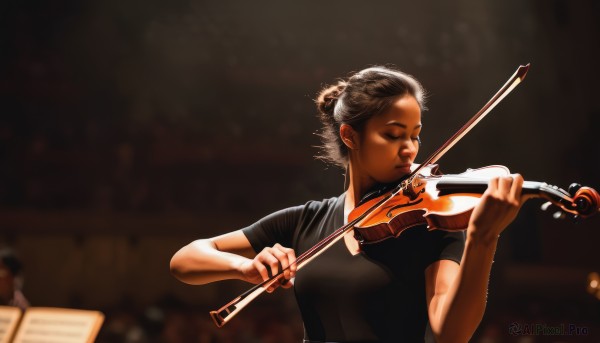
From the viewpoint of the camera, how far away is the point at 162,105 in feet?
14.3

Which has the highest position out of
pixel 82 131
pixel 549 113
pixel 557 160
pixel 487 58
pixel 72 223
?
pixel 487 58

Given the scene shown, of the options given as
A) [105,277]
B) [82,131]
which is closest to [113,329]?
[105,277]

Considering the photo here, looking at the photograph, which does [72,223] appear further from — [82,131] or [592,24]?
[592,24]

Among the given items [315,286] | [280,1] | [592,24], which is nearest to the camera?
[315,286]

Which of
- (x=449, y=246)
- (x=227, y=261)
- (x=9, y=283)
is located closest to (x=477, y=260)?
(x=449, y=246)

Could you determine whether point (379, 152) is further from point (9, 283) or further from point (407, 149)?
point (9, 283)

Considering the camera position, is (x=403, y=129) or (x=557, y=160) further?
(x=557, y=160)

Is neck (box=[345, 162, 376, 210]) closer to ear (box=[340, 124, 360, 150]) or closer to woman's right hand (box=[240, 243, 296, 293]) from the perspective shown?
ear (box=[340, 124, 360, 150])

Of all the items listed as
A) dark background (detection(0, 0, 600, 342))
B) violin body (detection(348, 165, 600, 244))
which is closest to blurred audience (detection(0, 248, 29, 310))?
dark background (detection(0, 0, 600, 342))

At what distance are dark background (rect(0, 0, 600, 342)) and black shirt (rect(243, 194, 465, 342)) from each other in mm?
2451

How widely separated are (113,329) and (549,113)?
9.25ft

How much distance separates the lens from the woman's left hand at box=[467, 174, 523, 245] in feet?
3.04

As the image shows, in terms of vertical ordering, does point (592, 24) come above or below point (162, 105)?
above

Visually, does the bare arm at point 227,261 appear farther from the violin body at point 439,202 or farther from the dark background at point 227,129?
the dark background at point 227,129
